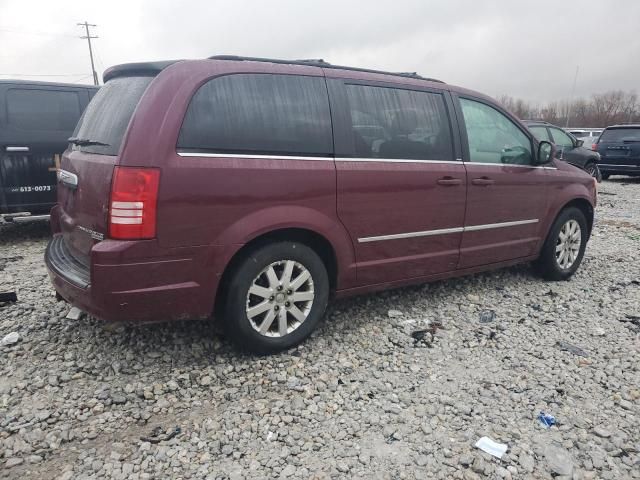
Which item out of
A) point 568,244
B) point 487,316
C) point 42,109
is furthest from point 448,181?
point 42,109

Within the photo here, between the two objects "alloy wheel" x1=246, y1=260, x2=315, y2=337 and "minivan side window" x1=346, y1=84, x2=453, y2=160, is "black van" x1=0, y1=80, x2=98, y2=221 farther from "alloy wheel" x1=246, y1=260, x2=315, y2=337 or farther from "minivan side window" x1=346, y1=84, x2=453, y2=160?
"minivan side window" x1=346, y1=84, x2=453, y2=160

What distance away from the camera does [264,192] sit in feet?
9.85

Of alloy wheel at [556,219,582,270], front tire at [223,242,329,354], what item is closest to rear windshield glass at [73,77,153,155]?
front tire at [223,242,329,354]

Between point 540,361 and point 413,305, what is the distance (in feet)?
3.85

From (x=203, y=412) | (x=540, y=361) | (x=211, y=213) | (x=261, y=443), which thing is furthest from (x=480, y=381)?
(x=211, y=213)

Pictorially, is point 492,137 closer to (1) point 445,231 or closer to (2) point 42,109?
(1) point 445,231

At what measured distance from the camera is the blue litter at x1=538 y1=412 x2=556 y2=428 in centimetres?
267

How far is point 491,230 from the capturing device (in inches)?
172

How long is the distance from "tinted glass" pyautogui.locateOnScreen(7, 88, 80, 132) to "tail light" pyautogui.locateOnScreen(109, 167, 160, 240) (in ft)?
14.6

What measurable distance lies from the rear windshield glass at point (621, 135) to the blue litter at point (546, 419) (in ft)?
46.3

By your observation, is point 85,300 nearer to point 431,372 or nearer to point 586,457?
point 431,372

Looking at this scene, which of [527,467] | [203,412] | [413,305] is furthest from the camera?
[413,305]

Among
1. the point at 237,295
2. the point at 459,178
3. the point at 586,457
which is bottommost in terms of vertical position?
the point at 586,457

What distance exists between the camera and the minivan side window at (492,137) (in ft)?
13.7
